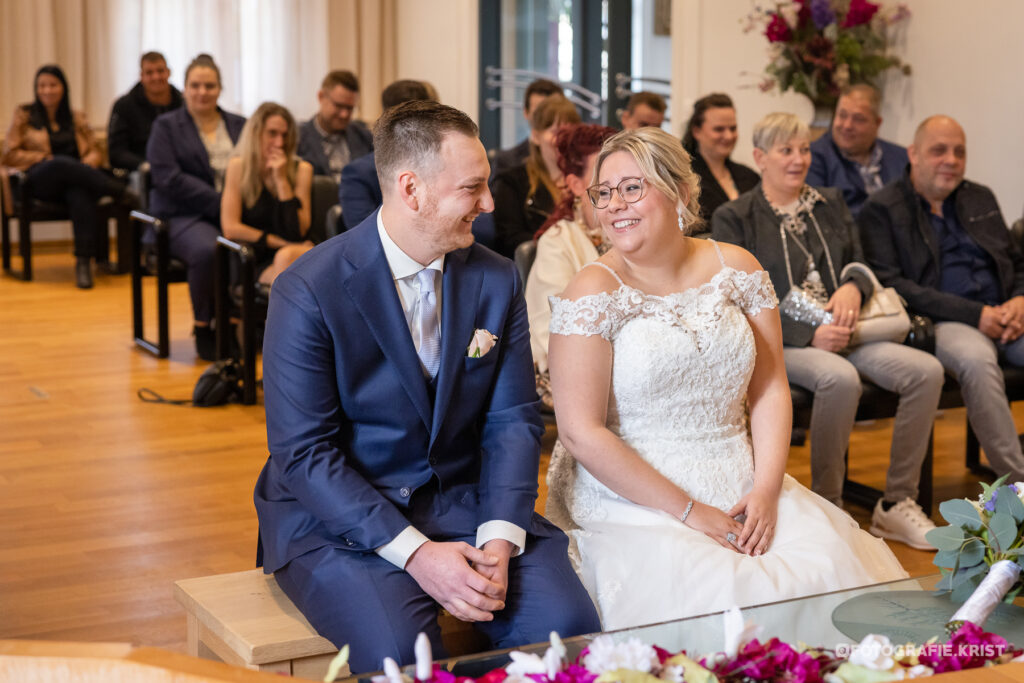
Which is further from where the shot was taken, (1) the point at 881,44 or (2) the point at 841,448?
(1) the point at 881,44

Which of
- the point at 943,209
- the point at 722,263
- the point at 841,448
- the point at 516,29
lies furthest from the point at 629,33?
the point at 722,263

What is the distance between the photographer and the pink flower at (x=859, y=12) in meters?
6.43

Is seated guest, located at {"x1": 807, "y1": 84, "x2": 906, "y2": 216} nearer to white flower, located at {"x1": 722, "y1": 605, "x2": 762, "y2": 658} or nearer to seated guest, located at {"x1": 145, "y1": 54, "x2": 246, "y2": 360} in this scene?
seated guest, located at {"x1": 145, "y1": 54, "x2": 246, "y2": 360}

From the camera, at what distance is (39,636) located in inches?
110

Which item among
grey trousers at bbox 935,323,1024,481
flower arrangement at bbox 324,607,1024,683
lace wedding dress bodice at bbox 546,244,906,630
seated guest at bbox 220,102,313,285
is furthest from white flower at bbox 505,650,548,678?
seated guest at bbox 220,102,313,285

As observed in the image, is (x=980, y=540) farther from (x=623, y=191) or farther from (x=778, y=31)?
(x=778, y=31)

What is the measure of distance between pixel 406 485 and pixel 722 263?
88 centimetres

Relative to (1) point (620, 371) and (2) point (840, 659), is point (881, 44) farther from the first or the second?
(2) point (840, 659)

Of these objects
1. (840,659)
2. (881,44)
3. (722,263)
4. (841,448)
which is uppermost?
(881,44)

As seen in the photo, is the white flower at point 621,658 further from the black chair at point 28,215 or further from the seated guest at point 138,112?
the seated guest at point 138,112

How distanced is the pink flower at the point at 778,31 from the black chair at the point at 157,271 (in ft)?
11.2

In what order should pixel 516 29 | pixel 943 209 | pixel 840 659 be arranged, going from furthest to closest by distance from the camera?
pixel 516 29
pixel 943 209
pixel 840 659

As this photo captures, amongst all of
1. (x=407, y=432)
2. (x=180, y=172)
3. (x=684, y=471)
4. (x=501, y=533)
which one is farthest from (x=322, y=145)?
(x=501, y=533)

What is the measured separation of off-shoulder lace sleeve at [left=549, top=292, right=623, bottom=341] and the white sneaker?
4.92ft
